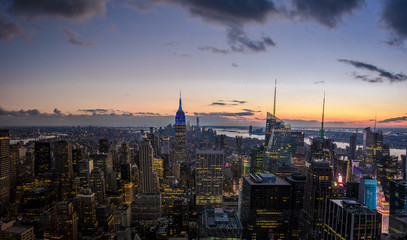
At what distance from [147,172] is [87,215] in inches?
718

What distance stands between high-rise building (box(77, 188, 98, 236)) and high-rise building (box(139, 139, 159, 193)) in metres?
15.3

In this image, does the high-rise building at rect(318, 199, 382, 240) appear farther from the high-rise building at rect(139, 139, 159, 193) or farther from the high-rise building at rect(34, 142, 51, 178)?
the high-rise building at rect(34, 142, 51, 178)

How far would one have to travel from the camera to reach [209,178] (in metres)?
45.3

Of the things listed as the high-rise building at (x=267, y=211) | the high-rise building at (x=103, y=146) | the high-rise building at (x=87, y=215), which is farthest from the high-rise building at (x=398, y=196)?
the high-rise building at (x=103, y=146)

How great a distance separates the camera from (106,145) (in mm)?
68750

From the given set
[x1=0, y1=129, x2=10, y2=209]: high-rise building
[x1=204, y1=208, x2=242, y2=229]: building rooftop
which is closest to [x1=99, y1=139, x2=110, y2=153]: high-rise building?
[x1=0, y1=129, x2=10, y2=209]: high-rise building

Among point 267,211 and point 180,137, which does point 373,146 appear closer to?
point 267,211

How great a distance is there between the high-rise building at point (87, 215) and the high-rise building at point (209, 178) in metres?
17.7

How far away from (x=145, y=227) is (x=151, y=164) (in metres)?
18.4

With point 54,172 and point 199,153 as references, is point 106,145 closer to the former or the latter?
point 54,172

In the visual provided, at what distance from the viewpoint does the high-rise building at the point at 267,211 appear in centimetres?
2995

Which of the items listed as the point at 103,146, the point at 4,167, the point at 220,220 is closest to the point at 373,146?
the point at 220,220

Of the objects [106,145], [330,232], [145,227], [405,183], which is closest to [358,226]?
[330,232]

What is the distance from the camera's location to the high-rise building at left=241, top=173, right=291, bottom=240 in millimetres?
29953
